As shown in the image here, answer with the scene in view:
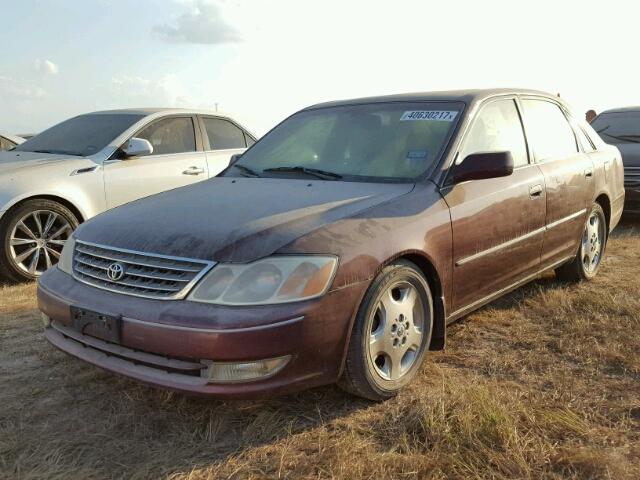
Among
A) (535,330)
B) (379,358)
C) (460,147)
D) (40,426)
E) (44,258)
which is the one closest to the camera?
(40,426)

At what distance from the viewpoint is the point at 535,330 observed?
152 inches

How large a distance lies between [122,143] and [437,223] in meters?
3.77

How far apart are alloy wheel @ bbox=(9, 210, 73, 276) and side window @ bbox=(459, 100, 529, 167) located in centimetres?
360

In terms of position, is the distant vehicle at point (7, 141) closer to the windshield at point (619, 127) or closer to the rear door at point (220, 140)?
the rear door at point (220, 140)

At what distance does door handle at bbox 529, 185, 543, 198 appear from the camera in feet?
12.6

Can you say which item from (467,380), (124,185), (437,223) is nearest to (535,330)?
(467,380)

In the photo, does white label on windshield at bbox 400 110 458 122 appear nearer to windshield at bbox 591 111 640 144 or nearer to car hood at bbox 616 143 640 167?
car hood at bbox 616 143 640 167

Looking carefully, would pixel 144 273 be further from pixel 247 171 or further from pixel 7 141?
pixel 7 141

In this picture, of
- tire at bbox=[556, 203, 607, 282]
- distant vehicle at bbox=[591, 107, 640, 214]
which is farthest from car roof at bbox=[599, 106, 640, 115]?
tire at bbox=[556, 203, 607, 282]

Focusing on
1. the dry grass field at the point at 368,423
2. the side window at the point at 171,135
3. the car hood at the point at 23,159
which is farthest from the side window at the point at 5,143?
the dry grass field at the point at 368,423

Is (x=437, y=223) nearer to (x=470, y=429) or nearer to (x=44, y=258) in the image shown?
(x=470, y=429)

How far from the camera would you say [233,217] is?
9.40 ft

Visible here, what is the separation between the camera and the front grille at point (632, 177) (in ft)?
26.2

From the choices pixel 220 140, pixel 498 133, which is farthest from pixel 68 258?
pixel 220 140
